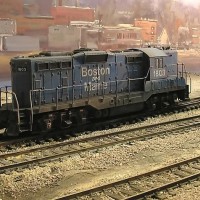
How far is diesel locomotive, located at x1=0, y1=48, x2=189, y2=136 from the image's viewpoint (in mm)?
12430

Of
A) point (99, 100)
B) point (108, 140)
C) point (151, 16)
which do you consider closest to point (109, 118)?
point (99, 100)

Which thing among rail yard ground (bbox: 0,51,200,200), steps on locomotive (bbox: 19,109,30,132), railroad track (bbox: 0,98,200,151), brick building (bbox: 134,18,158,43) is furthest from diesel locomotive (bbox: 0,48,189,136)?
brick building (bbox: 134,18,158,43)

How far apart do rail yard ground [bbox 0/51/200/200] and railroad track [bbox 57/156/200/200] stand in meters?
0.31

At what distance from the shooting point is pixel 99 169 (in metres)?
9.83

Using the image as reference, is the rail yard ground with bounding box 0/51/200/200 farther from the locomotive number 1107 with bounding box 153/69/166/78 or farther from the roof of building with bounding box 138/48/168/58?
the roof of building with bounding box 138/48/168/58

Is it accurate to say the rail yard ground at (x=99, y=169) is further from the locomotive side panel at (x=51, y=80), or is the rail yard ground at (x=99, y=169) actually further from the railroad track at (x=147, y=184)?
the locomotive side panel at (x=51, y=80)

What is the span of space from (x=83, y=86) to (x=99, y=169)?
4.93 m

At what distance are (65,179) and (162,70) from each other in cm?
945

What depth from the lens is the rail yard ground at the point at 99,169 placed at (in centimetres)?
836

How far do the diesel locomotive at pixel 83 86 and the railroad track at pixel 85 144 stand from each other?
44.4 inches

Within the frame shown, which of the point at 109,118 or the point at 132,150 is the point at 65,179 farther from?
the point at 109,118

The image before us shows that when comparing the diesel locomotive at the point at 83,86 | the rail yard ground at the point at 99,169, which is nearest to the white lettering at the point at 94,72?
the diesel locomotive at the point at 83,86

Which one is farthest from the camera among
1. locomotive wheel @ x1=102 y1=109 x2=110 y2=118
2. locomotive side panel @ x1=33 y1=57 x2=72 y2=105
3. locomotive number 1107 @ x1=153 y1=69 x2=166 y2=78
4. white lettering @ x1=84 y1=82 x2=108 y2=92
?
locomotive number 1107 @ x1=153 y1=69 x2=166 y2=78

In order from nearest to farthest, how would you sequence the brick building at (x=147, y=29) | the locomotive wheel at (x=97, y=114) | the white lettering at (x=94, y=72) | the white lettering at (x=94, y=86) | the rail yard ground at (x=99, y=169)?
1. the rail yard ground at (x=99, y=169)
2. the white lettering at (x=94, y=72)
3. the white lettering at (x=94, y=86)
4. the locomotive wheel at (x=97, y=114)
5. the brick building at (x=147, y=29)
